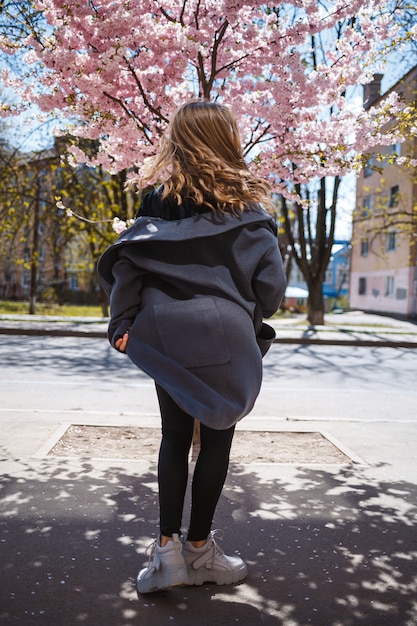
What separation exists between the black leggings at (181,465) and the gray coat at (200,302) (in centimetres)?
15

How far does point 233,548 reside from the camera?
329 cm

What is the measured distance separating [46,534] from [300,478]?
1.84 meters

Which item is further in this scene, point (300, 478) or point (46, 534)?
point (300, 478)

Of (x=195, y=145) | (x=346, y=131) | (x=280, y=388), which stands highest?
(x=346, y=131)

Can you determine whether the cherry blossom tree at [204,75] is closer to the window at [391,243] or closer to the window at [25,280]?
the window at [391,243]

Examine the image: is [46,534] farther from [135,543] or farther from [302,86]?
[302,86]

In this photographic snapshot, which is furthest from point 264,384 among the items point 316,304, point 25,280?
point 25,280

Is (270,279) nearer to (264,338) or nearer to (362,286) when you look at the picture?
(264,338)

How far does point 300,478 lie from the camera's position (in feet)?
14.9

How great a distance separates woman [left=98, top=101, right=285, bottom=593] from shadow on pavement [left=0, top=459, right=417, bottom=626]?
204 millimetres

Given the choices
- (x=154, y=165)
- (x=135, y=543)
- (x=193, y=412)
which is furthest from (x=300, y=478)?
(x=154, y=165)

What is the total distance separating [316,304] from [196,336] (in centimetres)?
2336

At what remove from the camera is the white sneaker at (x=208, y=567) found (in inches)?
113

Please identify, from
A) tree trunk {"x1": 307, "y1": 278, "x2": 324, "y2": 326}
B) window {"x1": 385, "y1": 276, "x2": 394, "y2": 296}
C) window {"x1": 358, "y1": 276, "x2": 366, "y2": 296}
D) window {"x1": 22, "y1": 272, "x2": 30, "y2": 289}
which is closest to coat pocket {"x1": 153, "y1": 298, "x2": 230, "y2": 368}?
tree trunk {"x1": 307, "y1": 278, "x2": 324, "y2": 326}
